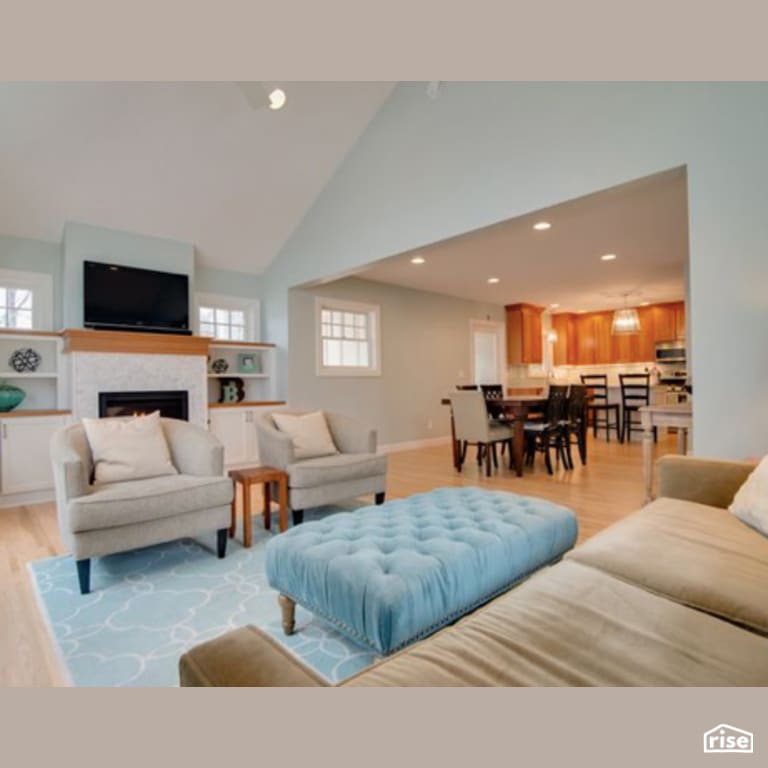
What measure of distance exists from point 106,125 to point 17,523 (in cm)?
325

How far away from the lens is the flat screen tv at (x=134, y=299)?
4.36 m

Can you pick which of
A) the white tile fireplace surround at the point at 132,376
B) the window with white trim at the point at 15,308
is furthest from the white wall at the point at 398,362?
the window with white trim at the point at 15,308

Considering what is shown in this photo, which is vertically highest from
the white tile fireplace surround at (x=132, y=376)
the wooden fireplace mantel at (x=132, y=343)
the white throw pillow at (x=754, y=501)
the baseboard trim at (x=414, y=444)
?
the wooden fireplace mantel at (x=132, y=343)

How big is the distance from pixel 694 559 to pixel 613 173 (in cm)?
241

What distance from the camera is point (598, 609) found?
1070mm

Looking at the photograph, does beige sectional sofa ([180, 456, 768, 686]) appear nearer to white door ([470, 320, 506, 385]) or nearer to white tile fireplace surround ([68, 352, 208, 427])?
white tile fireplace surround ([68, 352, 208, 427])

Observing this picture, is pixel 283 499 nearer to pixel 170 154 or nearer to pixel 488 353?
pixel 170 154

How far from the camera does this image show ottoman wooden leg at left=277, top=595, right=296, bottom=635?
1.77 meters

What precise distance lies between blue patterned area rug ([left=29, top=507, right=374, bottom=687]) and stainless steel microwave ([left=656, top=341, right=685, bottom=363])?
8.35m

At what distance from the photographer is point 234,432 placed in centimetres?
520

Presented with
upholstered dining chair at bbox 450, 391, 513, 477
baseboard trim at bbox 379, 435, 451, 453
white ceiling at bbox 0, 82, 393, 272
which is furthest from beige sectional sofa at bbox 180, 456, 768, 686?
baseboard trim at bbox 379, 435, 451, 453

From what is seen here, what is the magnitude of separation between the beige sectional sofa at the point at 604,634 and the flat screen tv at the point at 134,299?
14.8 ft

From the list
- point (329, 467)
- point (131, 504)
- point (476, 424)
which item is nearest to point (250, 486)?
point (329, 467)

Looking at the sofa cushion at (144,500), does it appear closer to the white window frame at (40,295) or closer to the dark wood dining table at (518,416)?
the white window frame at (40,295)
